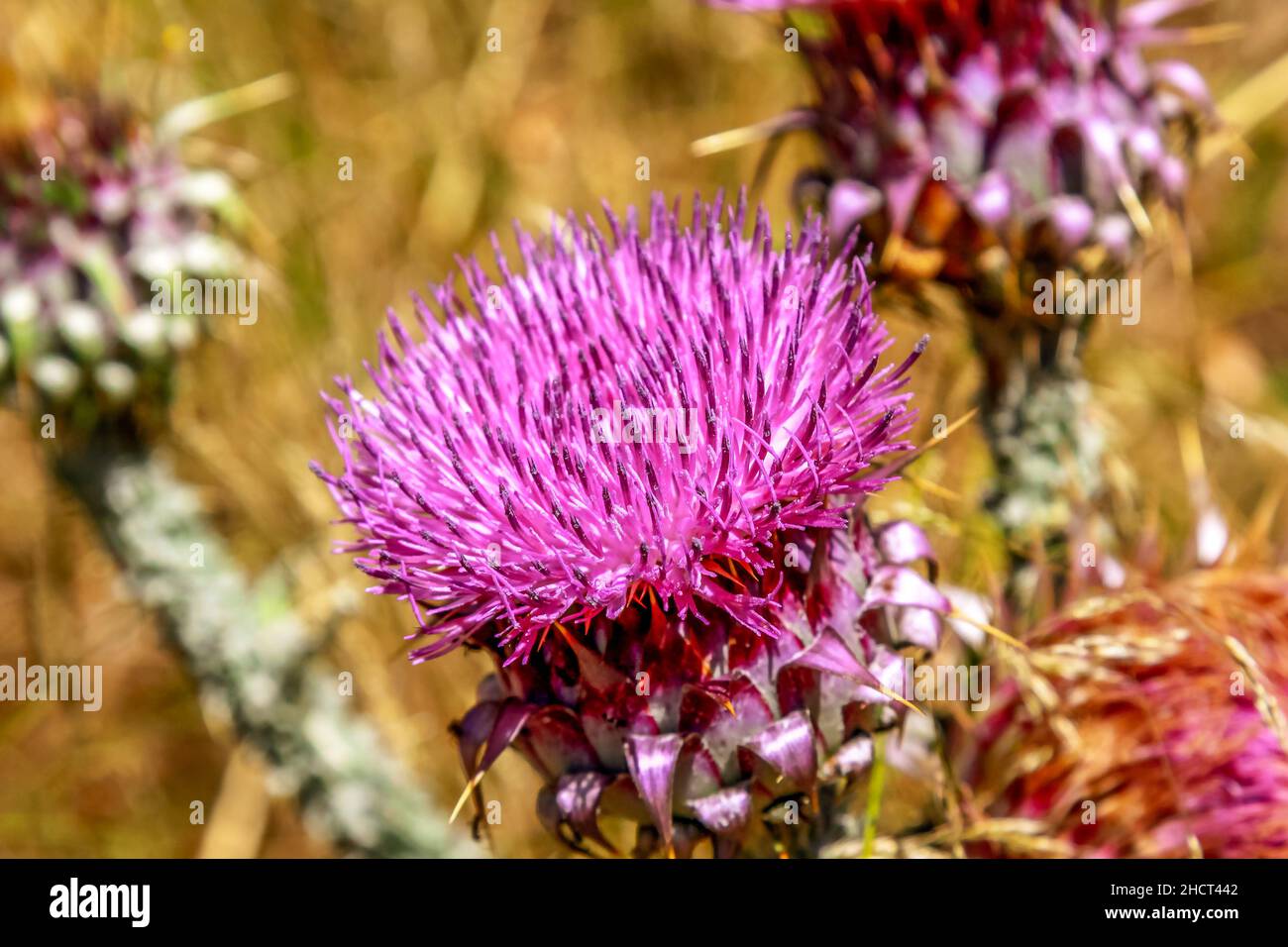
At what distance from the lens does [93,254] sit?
3.44m

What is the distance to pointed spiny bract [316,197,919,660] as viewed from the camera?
215 cm

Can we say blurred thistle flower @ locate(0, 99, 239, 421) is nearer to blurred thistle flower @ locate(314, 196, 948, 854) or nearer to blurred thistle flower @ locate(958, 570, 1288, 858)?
blurred thistle flower @ locate(314, 196, 948, 854)

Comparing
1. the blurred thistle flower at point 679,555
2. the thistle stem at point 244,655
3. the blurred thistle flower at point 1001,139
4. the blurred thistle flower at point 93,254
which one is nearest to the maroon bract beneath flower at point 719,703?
the blurred thistle flower at point 679,555

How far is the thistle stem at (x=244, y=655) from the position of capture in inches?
145

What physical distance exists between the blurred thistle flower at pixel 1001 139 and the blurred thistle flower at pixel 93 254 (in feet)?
5.33

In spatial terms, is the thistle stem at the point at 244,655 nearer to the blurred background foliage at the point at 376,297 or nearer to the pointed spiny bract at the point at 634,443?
the blurred background foliage at the point at 376,297

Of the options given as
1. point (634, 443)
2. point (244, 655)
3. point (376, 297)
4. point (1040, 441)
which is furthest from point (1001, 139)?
point (376, 297)

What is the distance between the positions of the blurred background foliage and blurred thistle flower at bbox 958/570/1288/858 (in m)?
0.65

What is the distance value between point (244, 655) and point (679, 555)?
2037mm

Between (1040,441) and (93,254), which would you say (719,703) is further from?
(93,254)

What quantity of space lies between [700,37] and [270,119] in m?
1.97
